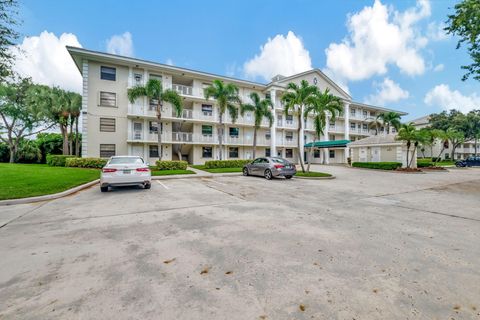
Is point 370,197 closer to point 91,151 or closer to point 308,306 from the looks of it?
point 308,306

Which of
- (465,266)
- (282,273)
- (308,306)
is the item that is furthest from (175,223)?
(465,266)

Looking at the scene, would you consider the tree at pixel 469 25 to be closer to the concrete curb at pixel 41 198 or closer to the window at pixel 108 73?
the concrete curb at pixel 41 198

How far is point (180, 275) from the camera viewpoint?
2721 mm

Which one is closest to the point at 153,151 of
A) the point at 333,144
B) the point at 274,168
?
the point at 274,168

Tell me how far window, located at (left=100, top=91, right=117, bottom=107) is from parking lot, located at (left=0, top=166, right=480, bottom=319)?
59.6ft

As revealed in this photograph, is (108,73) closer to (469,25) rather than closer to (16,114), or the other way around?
(16,114)

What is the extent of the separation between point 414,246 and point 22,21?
12366 millimetres

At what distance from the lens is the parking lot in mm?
Result: 2121

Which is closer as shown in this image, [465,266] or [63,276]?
[63,276]

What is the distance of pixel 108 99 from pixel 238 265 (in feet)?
77.7

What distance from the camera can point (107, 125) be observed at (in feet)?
68.8

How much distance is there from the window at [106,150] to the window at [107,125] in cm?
160

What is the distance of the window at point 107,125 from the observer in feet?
68.2

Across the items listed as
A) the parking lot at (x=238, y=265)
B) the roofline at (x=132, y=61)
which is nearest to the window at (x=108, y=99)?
the roofline at (x=132, y=61)
